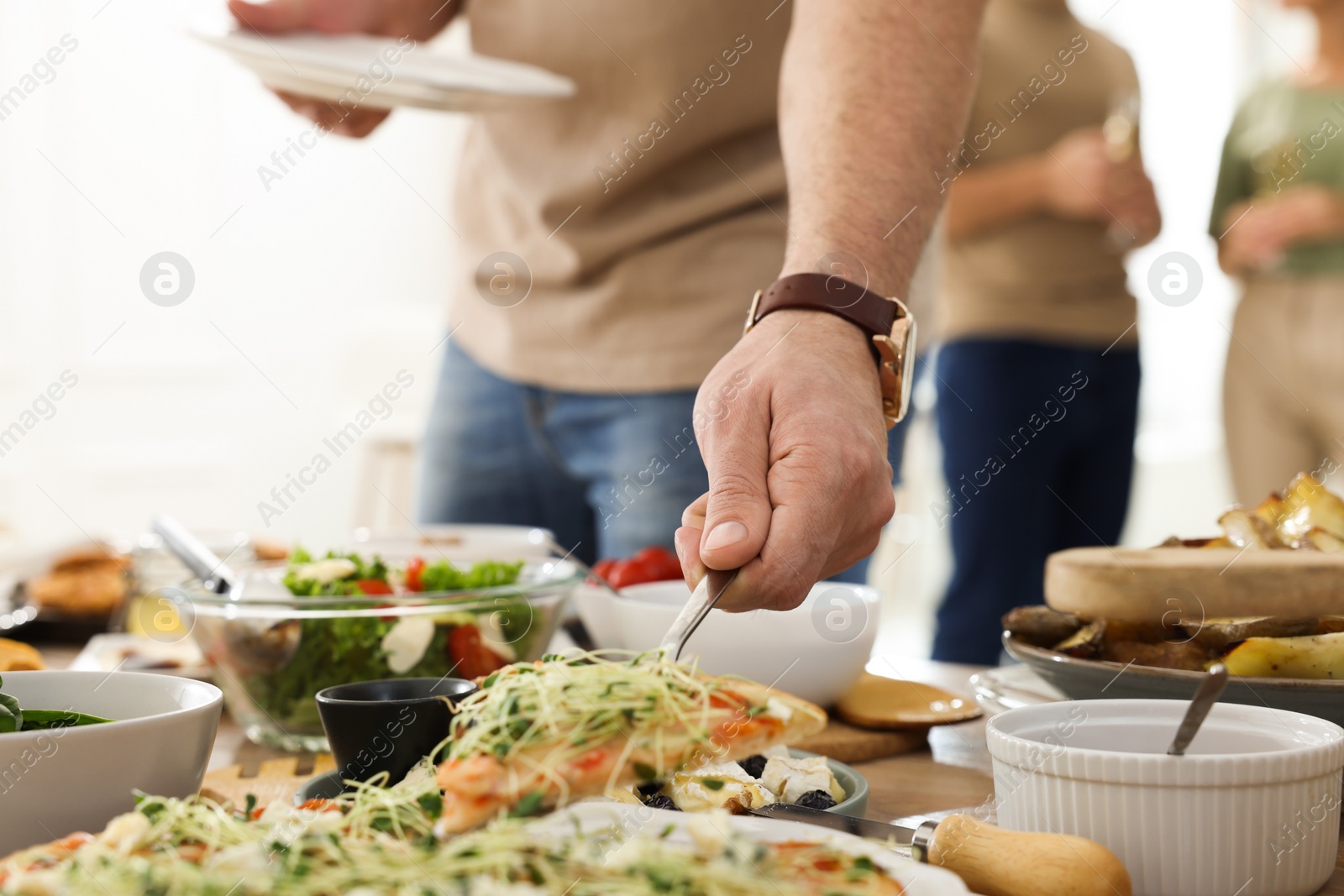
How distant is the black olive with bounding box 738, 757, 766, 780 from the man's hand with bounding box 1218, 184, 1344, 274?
7.72ft

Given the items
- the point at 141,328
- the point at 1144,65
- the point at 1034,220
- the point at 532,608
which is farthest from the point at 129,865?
the point at 1144,65

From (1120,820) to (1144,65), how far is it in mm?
5625

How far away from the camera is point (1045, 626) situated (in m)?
0.88

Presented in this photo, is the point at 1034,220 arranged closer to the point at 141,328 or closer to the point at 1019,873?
the point at 1019,873

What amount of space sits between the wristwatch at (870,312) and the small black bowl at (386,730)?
365 mm

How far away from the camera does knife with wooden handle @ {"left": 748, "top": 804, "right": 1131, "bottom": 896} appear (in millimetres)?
553

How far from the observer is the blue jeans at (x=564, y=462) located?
152 centimetres

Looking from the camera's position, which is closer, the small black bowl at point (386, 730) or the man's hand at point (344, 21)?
the small black bowl at point (386, 730)

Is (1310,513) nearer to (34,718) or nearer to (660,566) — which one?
(660,566)

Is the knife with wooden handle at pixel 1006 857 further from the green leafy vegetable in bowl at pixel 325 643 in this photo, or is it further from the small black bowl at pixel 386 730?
the green leafy vegetable in bowl at pixel 325 643

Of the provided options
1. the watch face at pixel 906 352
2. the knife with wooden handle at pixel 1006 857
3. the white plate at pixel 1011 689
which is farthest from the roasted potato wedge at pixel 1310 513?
the knife with wooden handle at pixel 1006 857

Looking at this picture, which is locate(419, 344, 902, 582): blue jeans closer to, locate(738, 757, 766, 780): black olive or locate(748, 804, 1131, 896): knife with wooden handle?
locate(738, 757, 766, 780): black olive

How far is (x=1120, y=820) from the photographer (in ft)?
1.98

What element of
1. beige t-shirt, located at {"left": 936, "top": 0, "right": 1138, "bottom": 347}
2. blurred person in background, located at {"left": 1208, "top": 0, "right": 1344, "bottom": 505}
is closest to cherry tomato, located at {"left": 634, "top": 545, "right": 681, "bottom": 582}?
beige t-shirt, located at {"left": 936, "top": 0, "right": 1138, "bottom": 347}
